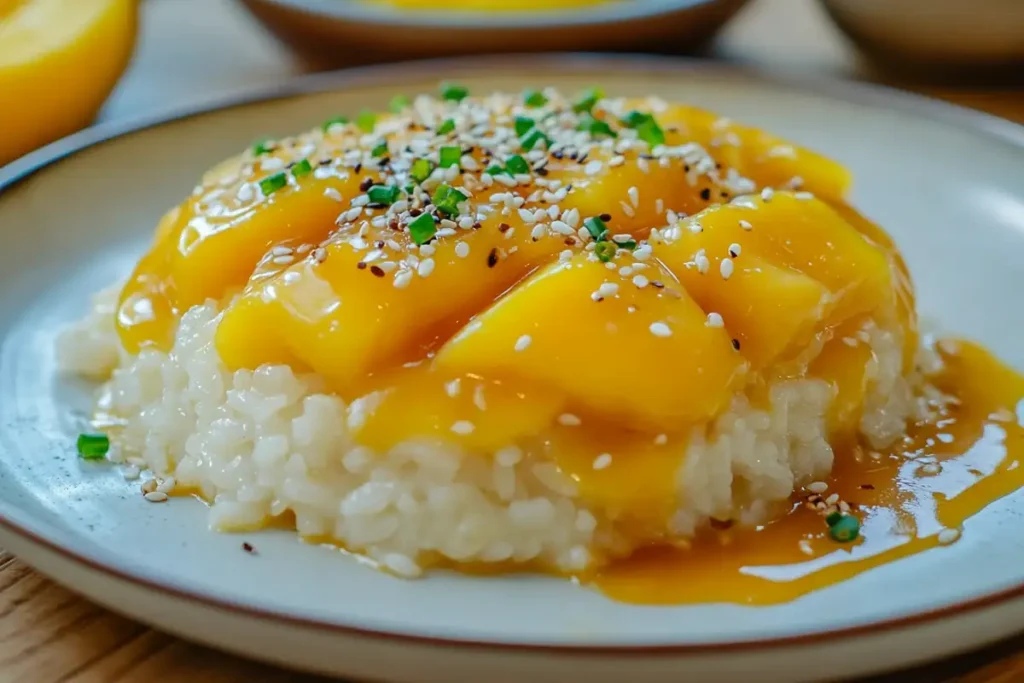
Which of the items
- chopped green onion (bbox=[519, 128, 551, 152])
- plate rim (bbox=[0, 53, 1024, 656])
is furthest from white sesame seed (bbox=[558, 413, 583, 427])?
chopped green onion (bbox=[519, 128, 551, 152])

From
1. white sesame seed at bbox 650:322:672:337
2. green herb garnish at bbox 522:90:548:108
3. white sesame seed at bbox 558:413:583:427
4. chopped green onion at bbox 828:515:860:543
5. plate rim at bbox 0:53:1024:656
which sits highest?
green herb garnish at bbox 522:90:548:108

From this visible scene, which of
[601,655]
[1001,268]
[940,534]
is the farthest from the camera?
[1001,268]

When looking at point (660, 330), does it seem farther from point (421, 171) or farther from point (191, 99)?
point (191, 99)

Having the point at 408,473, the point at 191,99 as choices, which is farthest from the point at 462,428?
the point at 191,99

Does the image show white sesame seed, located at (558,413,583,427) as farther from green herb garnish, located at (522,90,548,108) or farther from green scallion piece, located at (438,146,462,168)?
green herb garnish, located at (522,90,548,108)

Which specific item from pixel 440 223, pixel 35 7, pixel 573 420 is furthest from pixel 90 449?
pixel 35 7

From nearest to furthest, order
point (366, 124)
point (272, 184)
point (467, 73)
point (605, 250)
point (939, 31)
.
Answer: point (605, 250) → point (272, 184) → point (366, 124) → point (467, 73) → point (939, 31)

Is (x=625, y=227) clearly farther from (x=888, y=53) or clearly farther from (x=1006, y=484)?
(x=888, y=53)
